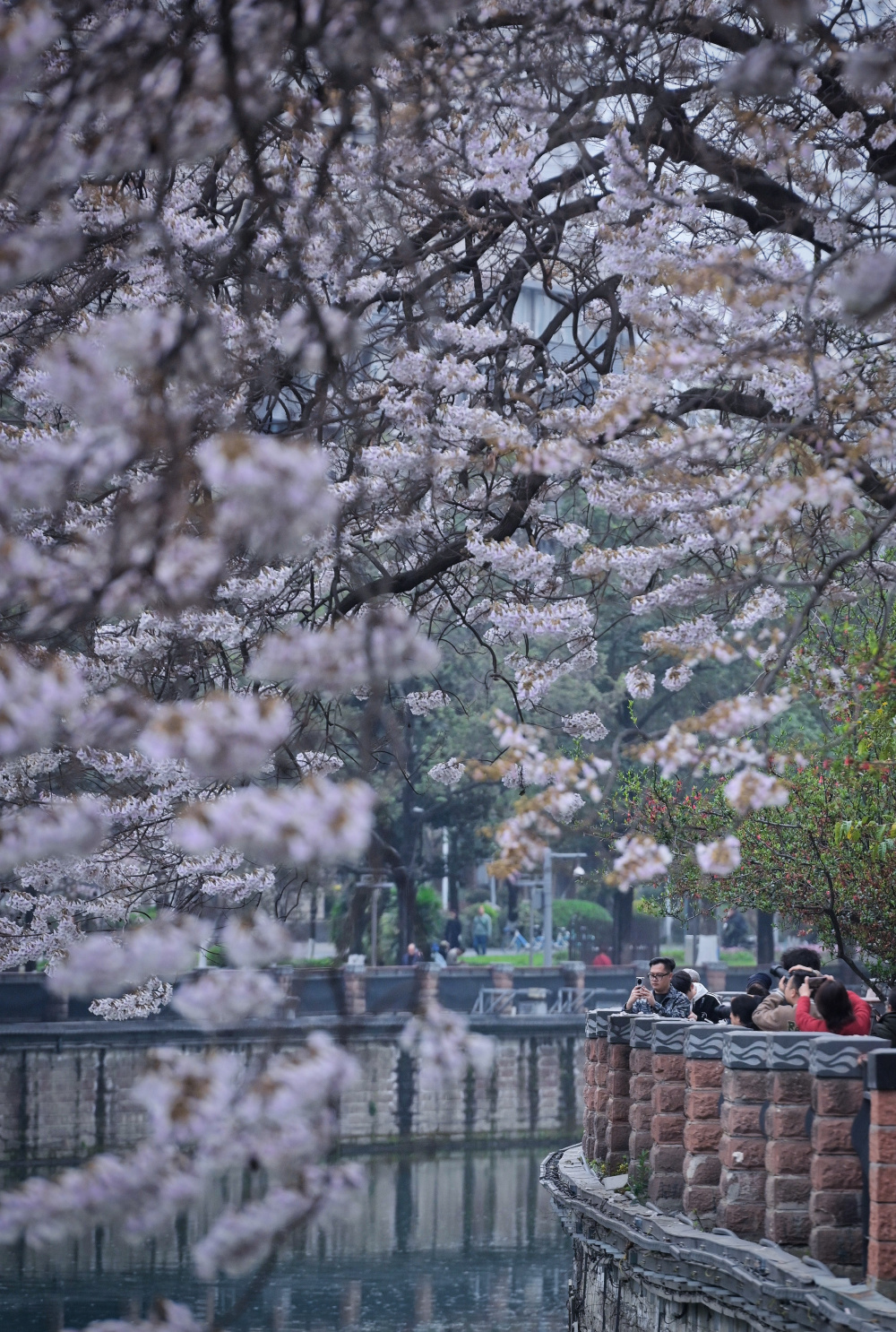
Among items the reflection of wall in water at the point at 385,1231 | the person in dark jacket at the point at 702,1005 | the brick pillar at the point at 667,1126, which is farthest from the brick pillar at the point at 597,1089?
the reflection of wall in water at the point at 385,1231

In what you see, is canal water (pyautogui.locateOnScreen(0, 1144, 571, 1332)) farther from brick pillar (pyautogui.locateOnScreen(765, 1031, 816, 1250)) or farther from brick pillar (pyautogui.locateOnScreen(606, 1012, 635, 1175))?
brick pillar (pyautogui.locateOnScreen(765, 1031, 816, 1250))

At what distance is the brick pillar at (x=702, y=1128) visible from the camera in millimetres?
10633

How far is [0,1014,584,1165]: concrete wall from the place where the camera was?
106 feet

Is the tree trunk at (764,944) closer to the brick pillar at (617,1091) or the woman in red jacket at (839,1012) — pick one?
the brick pillar at (617,1091)

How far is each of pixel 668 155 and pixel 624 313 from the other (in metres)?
0.99

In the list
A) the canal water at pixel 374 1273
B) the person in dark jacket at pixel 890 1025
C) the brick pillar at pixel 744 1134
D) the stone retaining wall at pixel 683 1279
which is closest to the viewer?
the stone retaining wall at pixel 683 1279

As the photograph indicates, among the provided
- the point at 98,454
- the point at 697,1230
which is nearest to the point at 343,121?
the point at 98,454

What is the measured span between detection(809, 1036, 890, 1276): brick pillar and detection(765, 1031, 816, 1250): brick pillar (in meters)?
0.45

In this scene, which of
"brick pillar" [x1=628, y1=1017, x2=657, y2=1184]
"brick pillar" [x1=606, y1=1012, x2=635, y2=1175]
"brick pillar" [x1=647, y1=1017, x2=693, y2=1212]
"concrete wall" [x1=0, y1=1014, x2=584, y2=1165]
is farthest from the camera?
"concrete wall" [x1=0, y1=1014, x2=584, y2=1165]

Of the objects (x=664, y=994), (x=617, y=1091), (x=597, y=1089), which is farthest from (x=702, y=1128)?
(x=597, y=1089)

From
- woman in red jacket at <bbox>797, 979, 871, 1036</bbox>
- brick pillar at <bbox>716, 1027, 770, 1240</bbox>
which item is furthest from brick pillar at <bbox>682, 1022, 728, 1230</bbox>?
woman in red jacket at <bbox>797, 979, 871, 1036</bbox>

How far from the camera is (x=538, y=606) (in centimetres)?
Answer: 1117

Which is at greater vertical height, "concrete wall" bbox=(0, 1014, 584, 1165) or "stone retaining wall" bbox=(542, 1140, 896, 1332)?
"stone retaining wall" bbox=(542, 1140, 896, 1332)

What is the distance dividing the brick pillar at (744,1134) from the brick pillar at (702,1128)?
0.67 m
